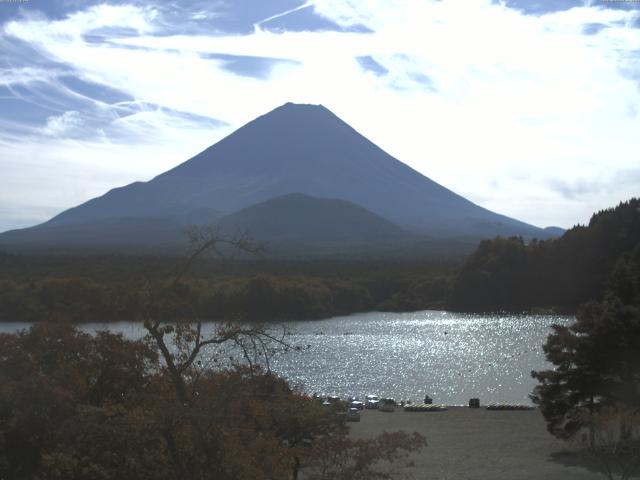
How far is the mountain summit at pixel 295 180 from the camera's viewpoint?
14050 centimetres

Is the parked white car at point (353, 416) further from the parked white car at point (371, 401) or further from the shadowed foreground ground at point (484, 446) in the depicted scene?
the parked white car at point (371, 401)

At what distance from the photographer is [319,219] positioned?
116 metres

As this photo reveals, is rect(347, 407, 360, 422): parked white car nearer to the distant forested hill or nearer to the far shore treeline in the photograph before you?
the far shore treeline

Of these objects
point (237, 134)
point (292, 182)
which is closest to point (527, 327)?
point (292, 182)

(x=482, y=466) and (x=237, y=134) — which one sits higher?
(x=237, y=134)

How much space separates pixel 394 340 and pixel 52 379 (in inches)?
1069

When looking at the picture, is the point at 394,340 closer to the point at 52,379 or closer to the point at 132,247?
the point at 52,379

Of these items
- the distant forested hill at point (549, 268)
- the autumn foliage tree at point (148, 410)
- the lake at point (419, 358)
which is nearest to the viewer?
the autumn foliage tree at point (148, 410)

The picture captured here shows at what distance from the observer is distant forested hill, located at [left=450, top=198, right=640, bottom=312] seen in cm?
4734

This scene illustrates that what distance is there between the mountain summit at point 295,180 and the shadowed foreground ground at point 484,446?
115361 millimetres

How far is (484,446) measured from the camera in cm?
1534

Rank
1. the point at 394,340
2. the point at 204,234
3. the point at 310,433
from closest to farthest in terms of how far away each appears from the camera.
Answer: the point at 204,234
the point at 310,433
the point at 394,340

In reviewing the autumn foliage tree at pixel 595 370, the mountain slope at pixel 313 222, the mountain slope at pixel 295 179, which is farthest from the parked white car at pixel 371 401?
the mountain slope at pixel 295 179

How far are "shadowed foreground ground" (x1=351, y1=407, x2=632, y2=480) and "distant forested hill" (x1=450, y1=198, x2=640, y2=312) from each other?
29485 millimetres
